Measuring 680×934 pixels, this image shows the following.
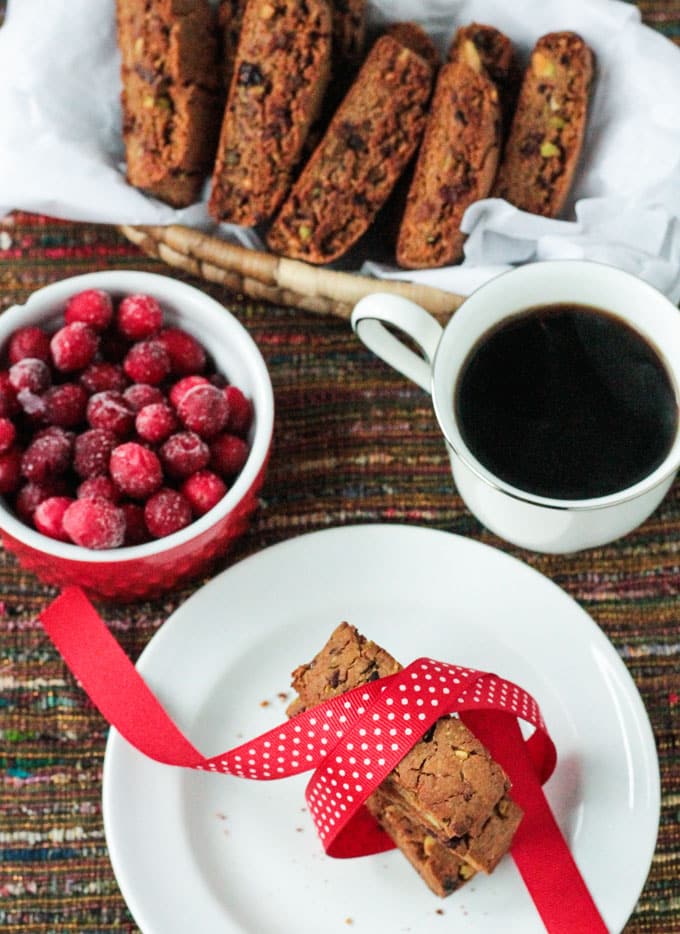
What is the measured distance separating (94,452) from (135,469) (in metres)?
0.06

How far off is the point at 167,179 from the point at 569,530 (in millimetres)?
645

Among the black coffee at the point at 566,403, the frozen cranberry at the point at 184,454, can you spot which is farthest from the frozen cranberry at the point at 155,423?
the black coffee at the point at 566,403

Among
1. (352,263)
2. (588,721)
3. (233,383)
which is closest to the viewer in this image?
(588,721)

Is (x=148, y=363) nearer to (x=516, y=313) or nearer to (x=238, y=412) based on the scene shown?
(x=238, y=412)

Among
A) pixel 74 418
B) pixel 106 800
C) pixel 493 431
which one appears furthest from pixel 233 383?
pixel 106 800

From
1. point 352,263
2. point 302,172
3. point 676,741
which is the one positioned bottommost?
point 676,741

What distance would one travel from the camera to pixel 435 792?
1.05 metres

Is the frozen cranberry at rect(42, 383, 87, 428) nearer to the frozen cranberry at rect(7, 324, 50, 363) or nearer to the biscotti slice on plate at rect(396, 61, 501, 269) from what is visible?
the frozen cranberry at rect(7, 324, 50, 363)

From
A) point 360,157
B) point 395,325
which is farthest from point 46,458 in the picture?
point 360,157

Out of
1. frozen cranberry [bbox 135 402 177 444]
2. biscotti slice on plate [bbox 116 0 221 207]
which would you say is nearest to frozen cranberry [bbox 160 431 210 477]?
frozen cranberry [bbox 135 402 177 444]

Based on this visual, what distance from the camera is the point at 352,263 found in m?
1.46

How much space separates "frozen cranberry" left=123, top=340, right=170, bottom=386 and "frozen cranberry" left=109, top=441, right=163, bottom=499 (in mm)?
103

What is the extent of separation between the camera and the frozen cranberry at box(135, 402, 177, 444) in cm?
125

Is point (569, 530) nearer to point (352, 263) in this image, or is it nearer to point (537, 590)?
point (537, 590)
